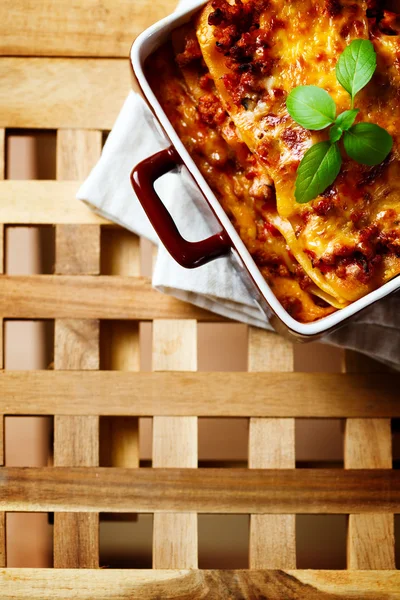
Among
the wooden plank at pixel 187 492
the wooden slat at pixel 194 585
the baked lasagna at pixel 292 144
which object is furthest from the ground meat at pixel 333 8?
the wooden slat at pixel 194 585

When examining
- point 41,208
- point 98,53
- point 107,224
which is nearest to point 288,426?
point 107,224

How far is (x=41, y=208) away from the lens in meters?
1.24

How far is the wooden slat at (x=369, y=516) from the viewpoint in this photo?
1.24 metres

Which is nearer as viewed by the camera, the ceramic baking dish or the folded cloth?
the ceramic baking dish

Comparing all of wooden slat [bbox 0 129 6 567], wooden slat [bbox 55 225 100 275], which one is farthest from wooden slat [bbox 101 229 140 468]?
wooden slat [bbox 0 129 6 567]

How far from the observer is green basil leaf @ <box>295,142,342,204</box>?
3.00ft

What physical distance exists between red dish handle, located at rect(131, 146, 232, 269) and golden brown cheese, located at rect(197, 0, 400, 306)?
0.10m

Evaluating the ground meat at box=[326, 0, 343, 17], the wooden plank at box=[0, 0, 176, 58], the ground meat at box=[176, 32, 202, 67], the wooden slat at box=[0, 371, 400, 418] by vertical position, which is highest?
the wooden plank at box=[0, 0, 176, 58]

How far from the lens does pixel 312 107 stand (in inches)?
35.5

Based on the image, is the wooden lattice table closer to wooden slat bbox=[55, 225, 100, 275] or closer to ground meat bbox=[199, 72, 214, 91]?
wooden slat bbox=[55, 225, 100, 275]

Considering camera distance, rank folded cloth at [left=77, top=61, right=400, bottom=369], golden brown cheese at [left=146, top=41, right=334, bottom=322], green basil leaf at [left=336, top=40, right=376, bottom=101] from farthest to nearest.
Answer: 1. folded cloth at [left=77, top=61, right=400, bottom=369]
2. golden brown cheese at [left=146, top=41, right=334, bottom=322]
3. green basil leaf at [left=336, top=40, right=376, bottom=101]

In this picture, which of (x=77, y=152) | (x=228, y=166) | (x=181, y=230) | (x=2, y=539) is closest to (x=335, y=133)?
(x=228, y=166)

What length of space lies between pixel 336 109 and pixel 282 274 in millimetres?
238

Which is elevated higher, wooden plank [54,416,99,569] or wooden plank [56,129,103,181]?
wooden plank [56,129,103,181]
